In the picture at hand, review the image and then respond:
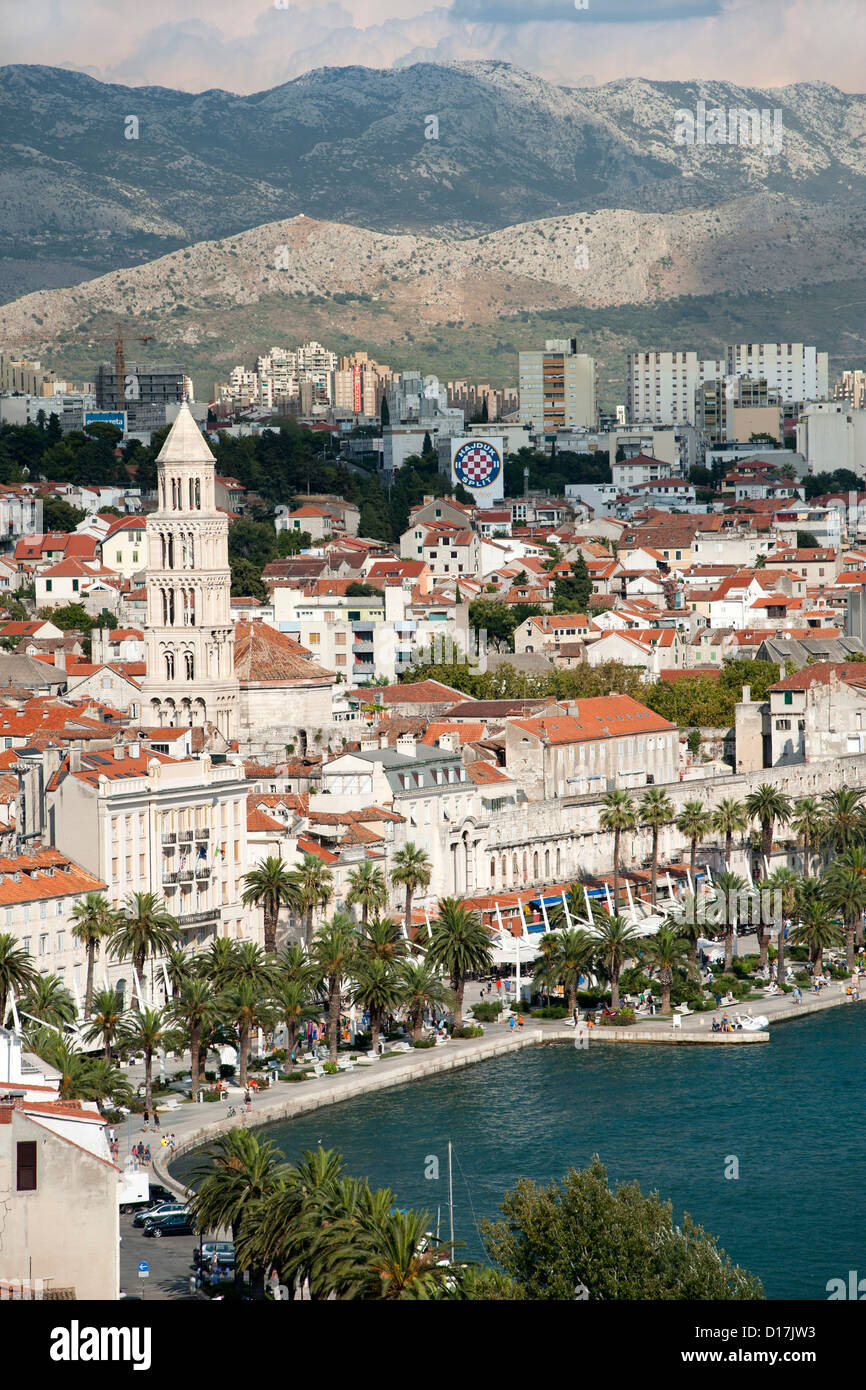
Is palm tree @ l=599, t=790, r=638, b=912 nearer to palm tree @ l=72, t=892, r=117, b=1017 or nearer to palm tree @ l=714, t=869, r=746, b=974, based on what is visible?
palm tree @ l=714, t=869, r=746, b=974

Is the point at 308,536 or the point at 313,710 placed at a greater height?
the point at 308,536

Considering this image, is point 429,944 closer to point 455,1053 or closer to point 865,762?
point 455,1053

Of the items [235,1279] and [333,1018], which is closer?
[235,1279]

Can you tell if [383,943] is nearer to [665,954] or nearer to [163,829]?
[163,829]

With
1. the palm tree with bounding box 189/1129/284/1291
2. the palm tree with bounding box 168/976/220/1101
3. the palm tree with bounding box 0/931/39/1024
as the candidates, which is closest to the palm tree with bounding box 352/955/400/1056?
the palm tree with bounding box 168/976/220/1101

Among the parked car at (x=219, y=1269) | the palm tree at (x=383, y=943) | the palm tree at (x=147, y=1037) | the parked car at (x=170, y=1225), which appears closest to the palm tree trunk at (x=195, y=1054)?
the palm tree at (x=147, y=1037)

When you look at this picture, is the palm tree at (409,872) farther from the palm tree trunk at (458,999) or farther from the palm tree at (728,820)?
the palm tree at (728,820)

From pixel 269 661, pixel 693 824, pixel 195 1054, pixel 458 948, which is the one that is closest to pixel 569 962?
pixel 458 948
